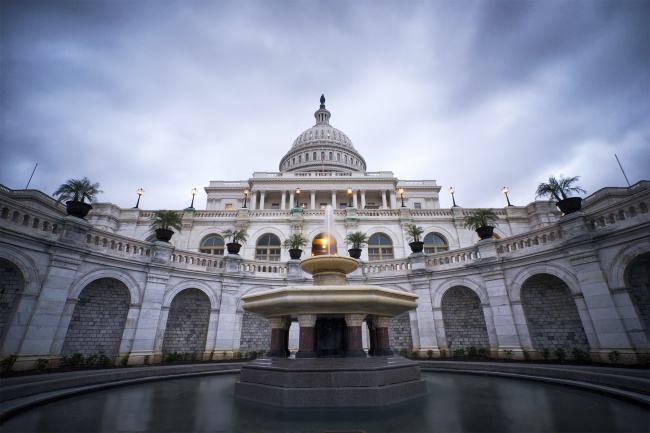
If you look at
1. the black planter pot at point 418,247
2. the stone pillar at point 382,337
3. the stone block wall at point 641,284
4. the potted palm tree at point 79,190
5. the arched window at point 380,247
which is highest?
the arched window at point 380,247

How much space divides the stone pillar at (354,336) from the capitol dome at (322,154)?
6537cm

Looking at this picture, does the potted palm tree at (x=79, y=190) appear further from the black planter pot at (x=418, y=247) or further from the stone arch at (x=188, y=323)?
the black planter pot at (x=418, y=247)

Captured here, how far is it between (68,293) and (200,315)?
6.50m

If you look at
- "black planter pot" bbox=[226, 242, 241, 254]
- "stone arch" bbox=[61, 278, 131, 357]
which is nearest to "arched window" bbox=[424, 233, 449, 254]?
"black planter pot" bbox=[226, 242, 241, 254]

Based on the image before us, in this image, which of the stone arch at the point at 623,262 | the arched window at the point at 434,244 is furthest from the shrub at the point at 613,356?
the arched window at the point at 434,244

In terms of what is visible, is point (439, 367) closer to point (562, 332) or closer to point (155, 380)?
point (562, 332)

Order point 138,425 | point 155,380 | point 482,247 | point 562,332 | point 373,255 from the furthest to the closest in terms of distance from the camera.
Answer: point 373,255 → point 482,247 → point 562,332 → point 155,380 → point 138,425

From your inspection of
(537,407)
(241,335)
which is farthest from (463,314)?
(241,335)

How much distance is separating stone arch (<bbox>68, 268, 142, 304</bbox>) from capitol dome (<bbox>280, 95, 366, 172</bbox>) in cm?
6078

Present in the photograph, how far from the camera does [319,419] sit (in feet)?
18.0

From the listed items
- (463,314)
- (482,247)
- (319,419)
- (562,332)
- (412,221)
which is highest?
(412,221)

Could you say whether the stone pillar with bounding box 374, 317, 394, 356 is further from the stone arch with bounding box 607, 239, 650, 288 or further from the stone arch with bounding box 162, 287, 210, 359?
the stone arch with bounding box 162, 287, 210, 359

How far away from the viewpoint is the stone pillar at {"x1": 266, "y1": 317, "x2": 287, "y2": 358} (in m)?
8.54

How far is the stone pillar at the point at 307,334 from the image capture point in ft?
26.2
